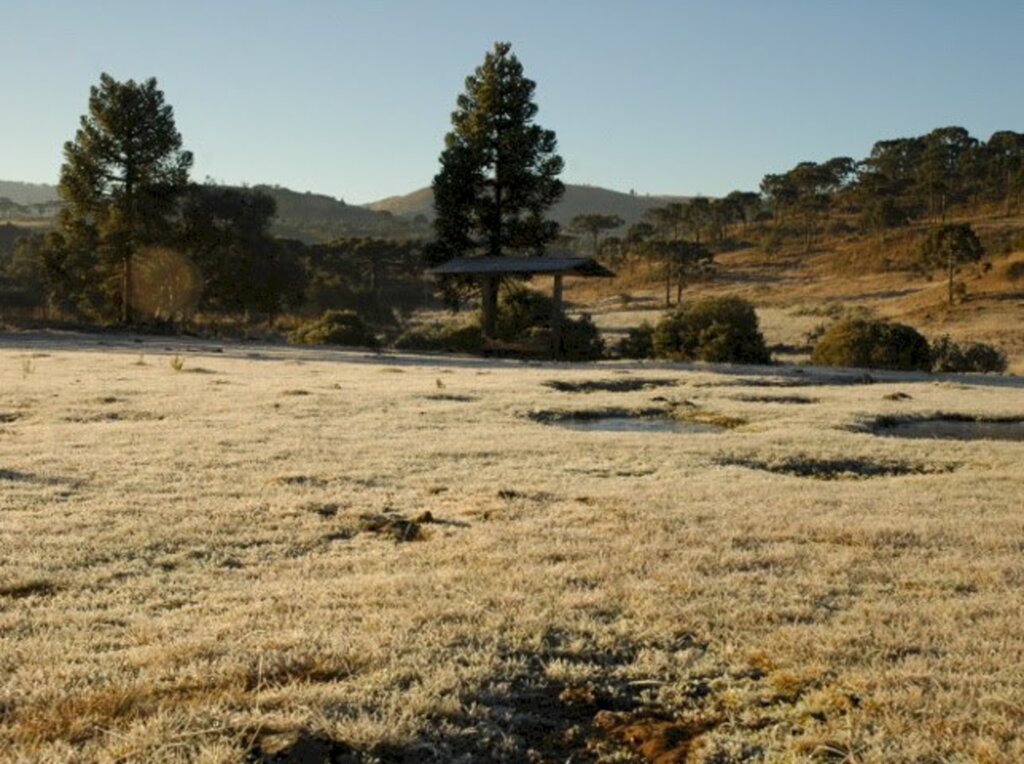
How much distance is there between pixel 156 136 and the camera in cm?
4322

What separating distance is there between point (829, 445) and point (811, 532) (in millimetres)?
5435

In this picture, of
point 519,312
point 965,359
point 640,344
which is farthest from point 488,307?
point 965,359

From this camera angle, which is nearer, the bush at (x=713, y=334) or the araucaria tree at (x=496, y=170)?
the bush at (x=713, y=334)

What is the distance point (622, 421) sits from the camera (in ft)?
54.6

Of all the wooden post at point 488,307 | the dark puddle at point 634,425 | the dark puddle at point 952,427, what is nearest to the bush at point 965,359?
the wooden post at point 488,307

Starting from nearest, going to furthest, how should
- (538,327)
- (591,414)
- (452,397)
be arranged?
(591,414), (452,397), (538,327)

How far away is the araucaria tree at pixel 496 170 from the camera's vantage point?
129ft

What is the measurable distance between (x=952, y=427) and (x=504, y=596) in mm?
12752

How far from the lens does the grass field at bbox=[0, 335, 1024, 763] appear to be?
13.6 ft

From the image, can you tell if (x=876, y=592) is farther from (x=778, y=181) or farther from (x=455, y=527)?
(x=778, y=181)

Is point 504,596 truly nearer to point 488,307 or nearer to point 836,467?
point 836,467

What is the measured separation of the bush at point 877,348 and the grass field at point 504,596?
719 inches

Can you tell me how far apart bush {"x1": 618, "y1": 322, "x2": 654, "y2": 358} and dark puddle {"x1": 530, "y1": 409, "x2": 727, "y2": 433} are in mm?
18573

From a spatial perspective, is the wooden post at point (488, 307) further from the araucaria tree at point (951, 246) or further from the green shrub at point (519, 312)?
the araucaria tree at point (951, 246)
